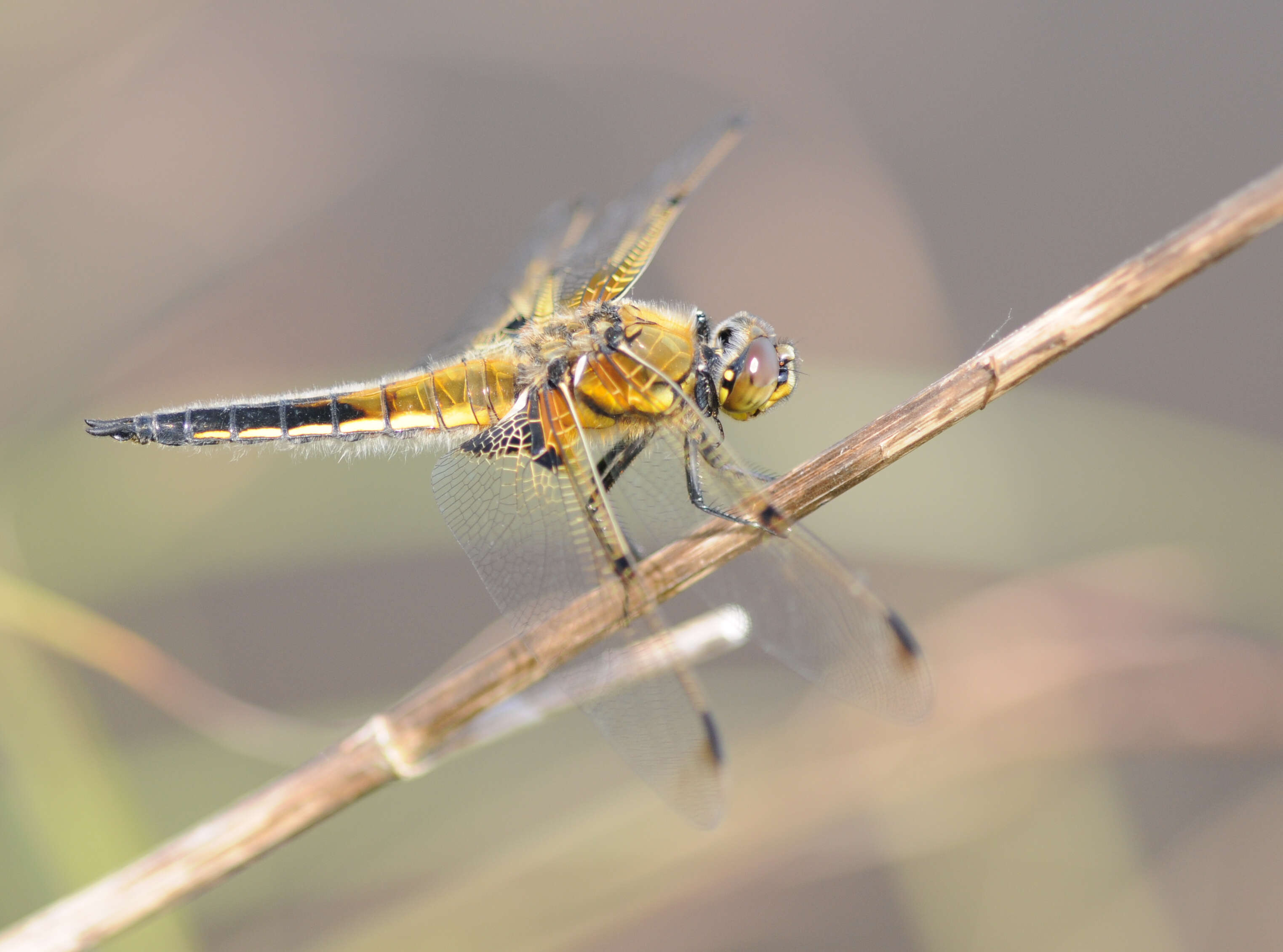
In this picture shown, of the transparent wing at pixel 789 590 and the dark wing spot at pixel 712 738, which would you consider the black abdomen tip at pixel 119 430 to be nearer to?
the transparent wing at pixel 789 590

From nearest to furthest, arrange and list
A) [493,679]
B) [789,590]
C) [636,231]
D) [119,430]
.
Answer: [493,679]
[789,590]
[119,430]
[636,231]

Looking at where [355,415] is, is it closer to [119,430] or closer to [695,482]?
[119,430]

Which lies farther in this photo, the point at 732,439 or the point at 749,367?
the point at 732,439

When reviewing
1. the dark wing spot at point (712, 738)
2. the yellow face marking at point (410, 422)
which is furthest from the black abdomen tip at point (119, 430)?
the dark wing spot at point (712, 738)

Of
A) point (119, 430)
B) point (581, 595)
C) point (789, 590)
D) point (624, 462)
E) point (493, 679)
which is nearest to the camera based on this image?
→ point (493, 679)

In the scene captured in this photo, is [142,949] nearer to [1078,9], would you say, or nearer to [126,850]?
[126,850]

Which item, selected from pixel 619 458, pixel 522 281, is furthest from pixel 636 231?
pixel 619 458
